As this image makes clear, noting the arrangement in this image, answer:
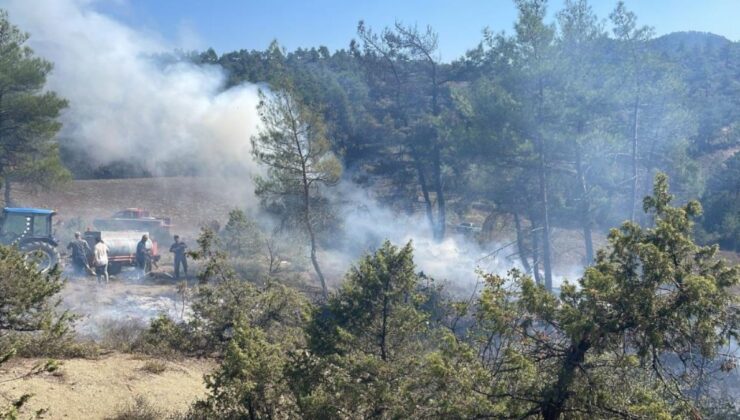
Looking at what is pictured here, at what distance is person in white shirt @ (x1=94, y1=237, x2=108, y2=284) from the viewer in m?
18.4

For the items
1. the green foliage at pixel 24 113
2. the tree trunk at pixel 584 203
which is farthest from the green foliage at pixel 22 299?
the green foliage at pixel 24 113

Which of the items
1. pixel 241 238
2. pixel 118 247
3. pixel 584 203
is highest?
pixel 584 203

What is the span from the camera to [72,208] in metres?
31.5

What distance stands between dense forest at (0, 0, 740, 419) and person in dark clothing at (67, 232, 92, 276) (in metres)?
3.83

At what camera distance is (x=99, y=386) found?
31.2 feet

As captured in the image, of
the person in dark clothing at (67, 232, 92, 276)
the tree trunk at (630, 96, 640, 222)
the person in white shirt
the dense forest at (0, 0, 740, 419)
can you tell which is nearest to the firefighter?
the person in white shirt

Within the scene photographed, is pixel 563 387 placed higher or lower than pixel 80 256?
lower

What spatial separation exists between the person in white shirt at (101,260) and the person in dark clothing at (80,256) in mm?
384

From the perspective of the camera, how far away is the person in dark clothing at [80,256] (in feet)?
61.8

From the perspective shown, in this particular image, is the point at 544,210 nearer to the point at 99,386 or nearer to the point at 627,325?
the point at 99,386

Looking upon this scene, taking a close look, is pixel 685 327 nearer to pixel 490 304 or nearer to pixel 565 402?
pixel 565 402

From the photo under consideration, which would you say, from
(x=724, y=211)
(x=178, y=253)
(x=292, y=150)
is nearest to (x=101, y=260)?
(x=178, y=253)

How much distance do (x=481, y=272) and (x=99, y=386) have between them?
253 inches

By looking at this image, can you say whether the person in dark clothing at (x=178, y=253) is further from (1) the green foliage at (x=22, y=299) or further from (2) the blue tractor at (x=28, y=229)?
(1) the green foliage at (x=22, y=299)
